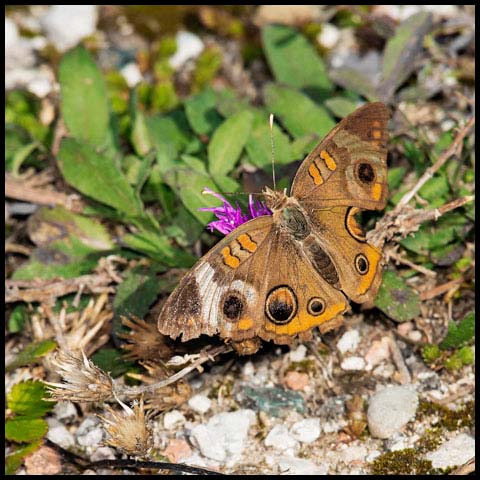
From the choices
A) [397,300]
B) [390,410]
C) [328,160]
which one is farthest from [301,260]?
[390,410]

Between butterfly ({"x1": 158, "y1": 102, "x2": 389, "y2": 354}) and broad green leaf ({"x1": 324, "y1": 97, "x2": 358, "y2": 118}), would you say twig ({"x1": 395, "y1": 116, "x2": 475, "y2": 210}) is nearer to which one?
butterfly ({"x1": 158, "y1": 102, "x2": 389, "y2": 354})

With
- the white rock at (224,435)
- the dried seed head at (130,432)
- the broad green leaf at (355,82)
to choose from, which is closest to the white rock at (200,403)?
the white rock at (224,435)

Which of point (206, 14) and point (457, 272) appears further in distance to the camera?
point (206, 14)

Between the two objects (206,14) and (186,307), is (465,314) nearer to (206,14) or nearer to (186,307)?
(186,307)

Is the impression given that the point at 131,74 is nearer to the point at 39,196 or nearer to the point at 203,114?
the point at 203,114

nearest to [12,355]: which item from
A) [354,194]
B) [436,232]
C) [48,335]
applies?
[48,335]

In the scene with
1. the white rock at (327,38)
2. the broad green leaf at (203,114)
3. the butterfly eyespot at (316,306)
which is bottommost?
the butterfly eyespot at (316,306)

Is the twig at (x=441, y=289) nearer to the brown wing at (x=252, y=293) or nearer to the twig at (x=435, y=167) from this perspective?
the twig at (x=435, y=167)
